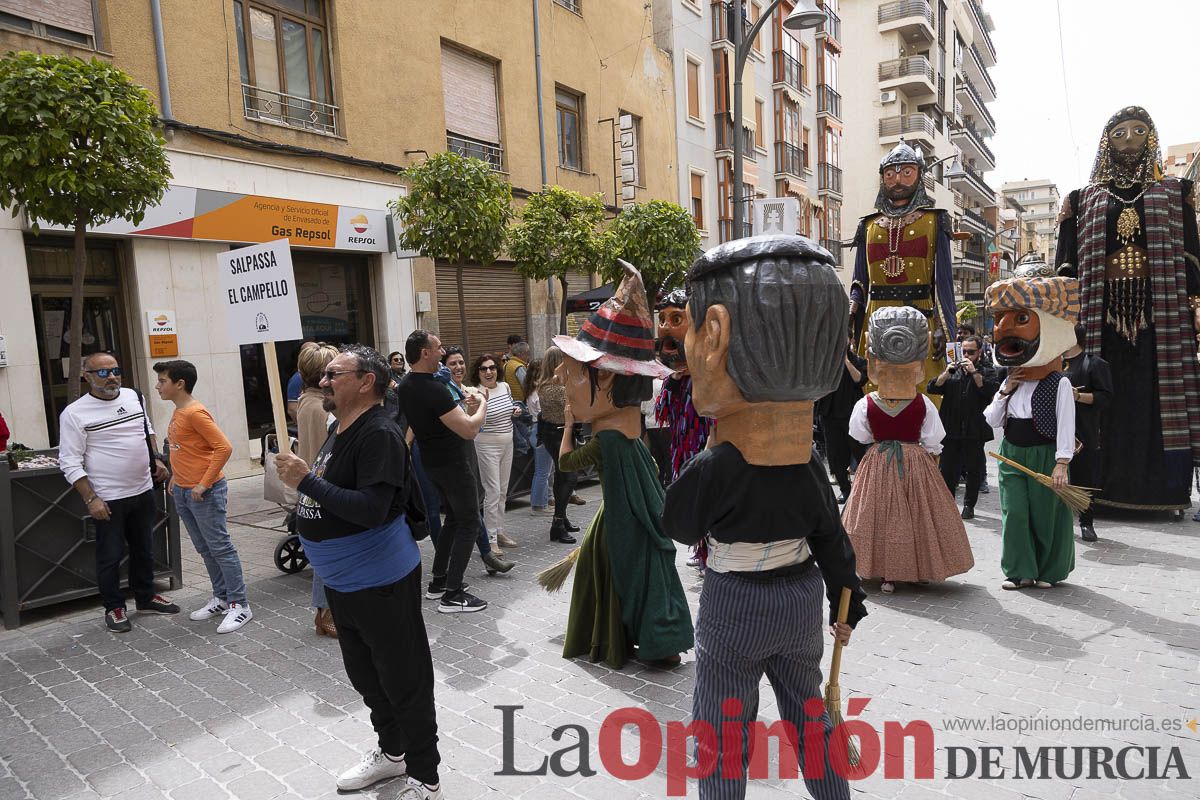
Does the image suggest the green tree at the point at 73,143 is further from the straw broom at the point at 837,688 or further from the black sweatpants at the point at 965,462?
the black sweatpants at the point at 965,462

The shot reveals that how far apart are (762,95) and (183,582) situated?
24234 mm

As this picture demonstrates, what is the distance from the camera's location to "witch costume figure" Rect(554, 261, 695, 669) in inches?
154

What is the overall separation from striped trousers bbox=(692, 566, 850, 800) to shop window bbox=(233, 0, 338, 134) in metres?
10.6

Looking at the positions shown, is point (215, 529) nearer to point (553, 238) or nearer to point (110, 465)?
point (110, 465)

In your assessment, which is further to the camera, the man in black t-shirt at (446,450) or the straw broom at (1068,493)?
the man in black t-shirt at (446,450)

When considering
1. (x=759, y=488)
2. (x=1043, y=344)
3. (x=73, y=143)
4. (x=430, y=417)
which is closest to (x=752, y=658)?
(x=759, y=488)

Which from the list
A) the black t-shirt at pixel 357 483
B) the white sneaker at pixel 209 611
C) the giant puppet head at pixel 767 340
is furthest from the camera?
the white sneaker at pixel 209 611

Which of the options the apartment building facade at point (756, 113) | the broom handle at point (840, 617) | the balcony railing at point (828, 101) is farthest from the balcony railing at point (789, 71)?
the broom handle at point (840, 617)

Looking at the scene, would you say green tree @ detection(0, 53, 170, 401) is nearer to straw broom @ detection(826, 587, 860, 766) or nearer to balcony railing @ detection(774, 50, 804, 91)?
straw broom @ detection(826, 587, 860, 766)

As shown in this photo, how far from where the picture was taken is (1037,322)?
4.84 meters

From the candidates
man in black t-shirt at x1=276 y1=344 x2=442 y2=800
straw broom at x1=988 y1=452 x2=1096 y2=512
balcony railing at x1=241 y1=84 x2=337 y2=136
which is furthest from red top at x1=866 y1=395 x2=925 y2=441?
balcony railing at x1=241 y1=84 x2=337 y2=136

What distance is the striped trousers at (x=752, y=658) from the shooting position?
2355 millimetres

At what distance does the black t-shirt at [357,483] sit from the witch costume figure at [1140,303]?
21.0ft

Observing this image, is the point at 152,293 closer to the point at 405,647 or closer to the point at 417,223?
the point at 417,223
